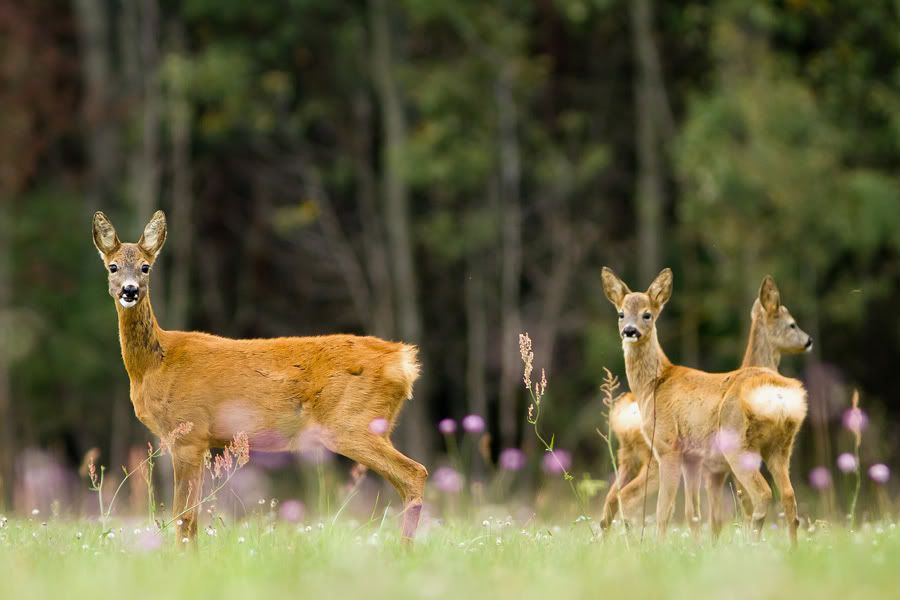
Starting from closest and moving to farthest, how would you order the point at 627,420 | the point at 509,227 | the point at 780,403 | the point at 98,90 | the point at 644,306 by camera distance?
1. the point at 780,403
2. the point at 644,306
3. the point at 627,420
4. the point at 509,227
5. the point at 98,90

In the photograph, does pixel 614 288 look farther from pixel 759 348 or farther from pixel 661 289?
pixel 759 348

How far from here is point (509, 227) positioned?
22.7 meters

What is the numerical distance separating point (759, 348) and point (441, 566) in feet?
11.6

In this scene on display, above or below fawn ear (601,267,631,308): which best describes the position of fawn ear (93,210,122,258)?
above

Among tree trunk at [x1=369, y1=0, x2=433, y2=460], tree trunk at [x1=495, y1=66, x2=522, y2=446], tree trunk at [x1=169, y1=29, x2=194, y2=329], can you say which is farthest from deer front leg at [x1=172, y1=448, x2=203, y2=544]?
tree trunk at [x1=169, y1=29, x2=194, y2=329]

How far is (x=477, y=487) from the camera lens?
929 cm

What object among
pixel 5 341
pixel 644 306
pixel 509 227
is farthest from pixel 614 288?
pixel 5 341

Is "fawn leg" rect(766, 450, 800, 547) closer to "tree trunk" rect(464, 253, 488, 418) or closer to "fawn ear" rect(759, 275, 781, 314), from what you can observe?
"fawn ear" rect(759, 275, 781, 314)

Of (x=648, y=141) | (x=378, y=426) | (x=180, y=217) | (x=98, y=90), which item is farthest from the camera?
(x=180, y=217)

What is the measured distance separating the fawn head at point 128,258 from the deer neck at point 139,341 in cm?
9

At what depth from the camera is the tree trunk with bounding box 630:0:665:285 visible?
867 inches

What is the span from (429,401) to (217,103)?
560cm

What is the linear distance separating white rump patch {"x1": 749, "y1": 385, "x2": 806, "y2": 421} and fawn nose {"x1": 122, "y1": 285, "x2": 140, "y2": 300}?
9.42 feet

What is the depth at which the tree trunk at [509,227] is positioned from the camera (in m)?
22.4
